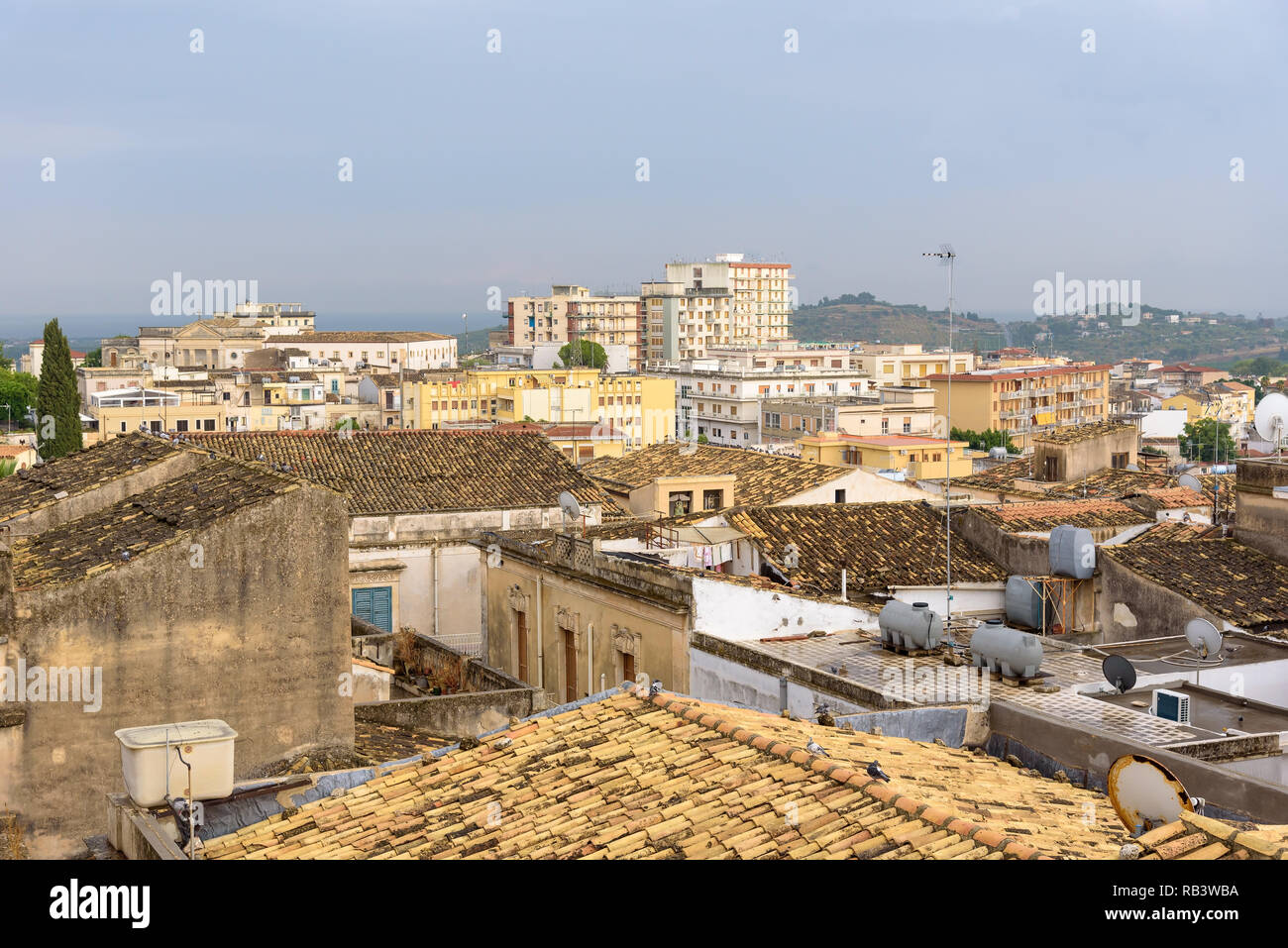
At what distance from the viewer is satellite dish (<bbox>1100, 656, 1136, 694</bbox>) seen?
50.4 feet

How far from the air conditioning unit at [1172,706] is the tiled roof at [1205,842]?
248 inches

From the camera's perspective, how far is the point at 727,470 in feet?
123

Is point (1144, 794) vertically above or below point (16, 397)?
below

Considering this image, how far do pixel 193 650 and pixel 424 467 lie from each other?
1819 cm

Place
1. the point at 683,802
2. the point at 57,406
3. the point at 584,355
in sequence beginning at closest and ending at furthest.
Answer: the point at 683,802 < the point at 57,406 < the point at 584,355

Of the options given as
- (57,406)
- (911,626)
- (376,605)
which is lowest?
(376,605)

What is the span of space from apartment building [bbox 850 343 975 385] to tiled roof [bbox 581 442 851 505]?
98.8 m

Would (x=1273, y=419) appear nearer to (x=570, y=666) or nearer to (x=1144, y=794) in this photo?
(x=570, y=666)

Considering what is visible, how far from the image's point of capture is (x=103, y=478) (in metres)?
18.7

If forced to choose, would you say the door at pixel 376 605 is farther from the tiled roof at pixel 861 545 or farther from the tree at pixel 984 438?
the tree at pixel 984 438

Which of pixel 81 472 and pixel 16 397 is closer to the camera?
pixel 81 472

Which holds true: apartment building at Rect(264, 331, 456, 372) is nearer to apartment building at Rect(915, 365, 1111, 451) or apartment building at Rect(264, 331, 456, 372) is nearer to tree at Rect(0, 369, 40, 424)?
tree at Rect(0, 369, 40, 424)

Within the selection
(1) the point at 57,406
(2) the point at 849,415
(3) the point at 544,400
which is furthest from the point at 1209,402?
(1) the point at 57,406

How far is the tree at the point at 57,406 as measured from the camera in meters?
70.2
